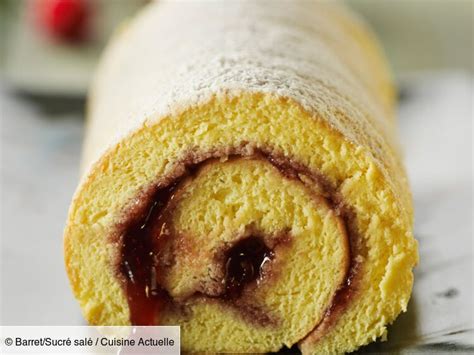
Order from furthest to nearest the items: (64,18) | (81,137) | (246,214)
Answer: (64,18) < (81,137) < (246,214)

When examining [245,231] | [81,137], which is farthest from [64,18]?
[245,231]

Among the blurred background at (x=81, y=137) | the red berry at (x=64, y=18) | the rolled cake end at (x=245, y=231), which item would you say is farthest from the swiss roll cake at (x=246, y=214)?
the red berry at (x=64, y=18)

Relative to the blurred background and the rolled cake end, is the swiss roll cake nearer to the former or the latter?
the rolled cake end

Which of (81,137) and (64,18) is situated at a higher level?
(64,18)

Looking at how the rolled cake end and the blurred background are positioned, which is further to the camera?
the blurred background

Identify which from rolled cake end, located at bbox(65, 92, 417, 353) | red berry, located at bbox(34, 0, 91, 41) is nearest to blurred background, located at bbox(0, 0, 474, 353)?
red berry, located at bbox(34, 0, 91, 41)

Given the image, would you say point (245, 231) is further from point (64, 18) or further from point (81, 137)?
point (64, 18)
